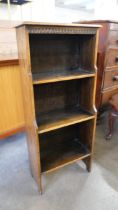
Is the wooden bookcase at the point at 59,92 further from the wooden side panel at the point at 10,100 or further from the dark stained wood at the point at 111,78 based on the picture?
the dark stained wood at the point at 111,78

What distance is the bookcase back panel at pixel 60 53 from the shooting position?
1.13 metres

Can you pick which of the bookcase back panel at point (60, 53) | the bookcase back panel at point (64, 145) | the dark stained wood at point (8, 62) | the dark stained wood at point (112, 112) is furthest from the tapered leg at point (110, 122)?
the dark stained wood at point (8, 62)

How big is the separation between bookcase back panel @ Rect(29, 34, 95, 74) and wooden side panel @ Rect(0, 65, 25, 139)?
545mm

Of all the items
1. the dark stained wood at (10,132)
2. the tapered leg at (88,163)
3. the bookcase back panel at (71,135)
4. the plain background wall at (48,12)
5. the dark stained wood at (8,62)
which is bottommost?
the tapered leg at (88,163)

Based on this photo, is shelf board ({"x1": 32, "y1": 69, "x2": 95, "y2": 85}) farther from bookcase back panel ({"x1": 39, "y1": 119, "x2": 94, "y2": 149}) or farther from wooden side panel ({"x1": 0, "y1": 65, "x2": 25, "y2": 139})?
wooden side panel ({"x1": 0, "y1": 65, "x2": 25, "y2": 139})

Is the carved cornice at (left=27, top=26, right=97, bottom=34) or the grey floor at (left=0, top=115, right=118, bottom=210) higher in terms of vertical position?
the carved cornice at (left=27, top=26, right=97, bottom=34)

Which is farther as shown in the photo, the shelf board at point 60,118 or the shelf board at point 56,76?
the shelf board at point 60,118

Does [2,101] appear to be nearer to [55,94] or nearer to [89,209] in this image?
[55,94]

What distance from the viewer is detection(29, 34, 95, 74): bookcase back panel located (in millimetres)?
1126

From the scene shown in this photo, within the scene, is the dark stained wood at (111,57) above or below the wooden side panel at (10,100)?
above

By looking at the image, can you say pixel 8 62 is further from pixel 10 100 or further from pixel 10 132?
pixel 10 132

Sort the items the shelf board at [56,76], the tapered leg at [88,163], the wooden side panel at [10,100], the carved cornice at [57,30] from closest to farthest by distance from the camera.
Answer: the carved cornice at [57,30] → the shelf board at [56,76] → the tapered leg at [88,163] → the wooden side panel at [10,100]

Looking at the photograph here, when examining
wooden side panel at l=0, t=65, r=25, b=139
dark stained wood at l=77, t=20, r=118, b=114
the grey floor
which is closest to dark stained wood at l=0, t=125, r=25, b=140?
wooden side panel at l=0, t=65, r=25, b=139

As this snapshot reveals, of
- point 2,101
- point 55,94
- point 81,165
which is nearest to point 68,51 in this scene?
point 55,94
